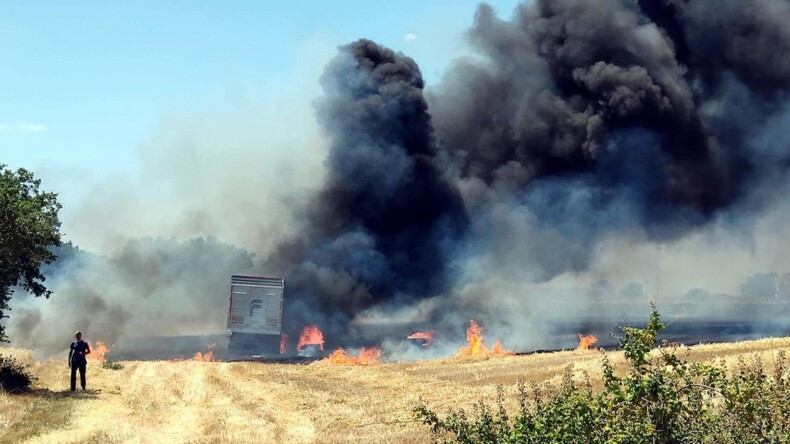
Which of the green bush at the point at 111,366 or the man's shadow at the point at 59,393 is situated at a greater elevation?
the green bush at the point at 111,366

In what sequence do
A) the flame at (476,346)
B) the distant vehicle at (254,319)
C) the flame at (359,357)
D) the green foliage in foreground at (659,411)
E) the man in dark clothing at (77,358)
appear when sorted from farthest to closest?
the distant vehicle at (254,319)
the flame at (476,346)
the flame at (359,357)
the man in dark clothing at (77,358)
the green foliage in foreground at (659,411)

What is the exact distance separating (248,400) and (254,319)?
22088 mm

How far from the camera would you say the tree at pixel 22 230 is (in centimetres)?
2062

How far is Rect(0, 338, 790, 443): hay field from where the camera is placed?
14.7 metres

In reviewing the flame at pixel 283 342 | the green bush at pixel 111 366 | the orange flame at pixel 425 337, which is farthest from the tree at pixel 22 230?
the orange flame at pixel 425 337

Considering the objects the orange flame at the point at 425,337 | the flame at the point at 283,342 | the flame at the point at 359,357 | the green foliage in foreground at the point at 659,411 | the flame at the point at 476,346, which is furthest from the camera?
the orange flame at the point at 425,337

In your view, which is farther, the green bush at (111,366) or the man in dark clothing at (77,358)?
the green bush at (111,366)

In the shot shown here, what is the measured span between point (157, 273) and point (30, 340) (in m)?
16.6

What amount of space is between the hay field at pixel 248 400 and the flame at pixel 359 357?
3847mm

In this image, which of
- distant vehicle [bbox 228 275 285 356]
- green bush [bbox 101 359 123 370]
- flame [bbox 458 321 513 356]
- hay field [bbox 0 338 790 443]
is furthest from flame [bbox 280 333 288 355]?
green bush [bbox 101 359 123 370]

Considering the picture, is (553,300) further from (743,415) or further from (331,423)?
(743,415)

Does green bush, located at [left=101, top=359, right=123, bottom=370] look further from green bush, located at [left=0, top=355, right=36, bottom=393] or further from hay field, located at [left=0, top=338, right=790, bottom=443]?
green bush, located at [left=0, top=355, right=36, bottom=393]

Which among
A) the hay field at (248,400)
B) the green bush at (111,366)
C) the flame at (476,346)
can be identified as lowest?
the hay field at (248,400)

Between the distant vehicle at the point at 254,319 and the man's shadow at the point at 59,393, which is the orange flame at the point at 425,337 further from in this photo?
the man's shadow at the point at 59,393
